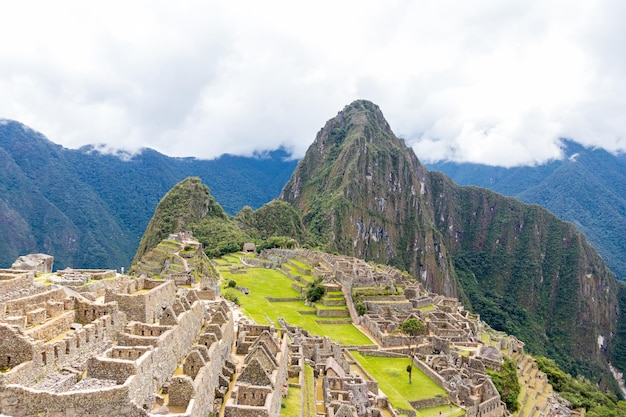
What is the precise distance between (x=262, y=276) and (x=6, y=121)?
244 feet

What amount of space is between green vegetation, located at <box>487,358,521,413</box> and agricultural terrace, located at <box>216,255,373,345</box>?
10.7m

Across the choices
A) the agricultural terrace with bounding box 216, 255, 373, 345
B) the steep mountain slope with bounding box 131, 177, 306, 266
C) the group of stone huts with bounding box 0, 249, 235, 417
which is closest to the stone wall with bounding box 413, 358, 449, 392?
the agricultural terrace with bounding box 216, 255, 373, 345

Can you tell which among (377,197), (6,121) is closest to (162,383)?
(6,121)

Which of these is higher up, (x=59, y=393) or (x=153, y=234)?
(x=153, y=234)

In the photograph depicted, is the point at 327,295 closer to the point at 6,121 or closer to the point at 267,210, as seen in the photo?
the point at 267,210

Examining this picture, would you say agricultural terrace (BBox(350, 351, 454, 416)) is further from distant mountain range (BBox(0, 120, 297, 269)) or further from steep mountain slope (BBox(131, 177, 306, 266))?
distant mountain range (BBox(0, 120, 297, 269))

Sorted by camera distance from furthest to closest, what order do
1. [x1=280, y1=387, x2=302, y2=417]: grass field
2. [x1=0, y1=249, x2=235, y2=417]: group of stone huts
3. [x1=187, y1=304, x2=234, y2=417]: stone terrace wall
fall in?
[x1=280, y1=387, x2=302, y2=417]: grass field → [x1=187, y1=304, x2=234, y2=417]: stone terrace wall → [x1=0, y1=249, x2=235, y2=417]: group of stone huts

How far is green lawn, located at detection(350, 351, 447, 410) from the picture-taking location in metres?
30.5

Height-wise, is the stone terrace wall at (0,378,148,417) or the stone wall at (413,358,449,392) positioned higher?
the stone terrace wall at (0,378,148,417)

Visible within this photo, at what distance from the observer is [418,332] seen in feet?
139

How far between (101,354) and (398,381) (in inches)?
981

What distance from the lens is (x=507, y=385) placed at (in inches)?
1490

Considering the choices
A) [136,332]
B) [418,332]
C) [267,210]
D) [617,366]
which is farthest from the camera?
[617,366]

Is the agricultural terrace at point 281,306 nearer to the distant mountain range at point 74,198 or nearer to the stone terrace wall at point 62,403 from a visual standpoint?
the stone terrace wall at point 62,403
